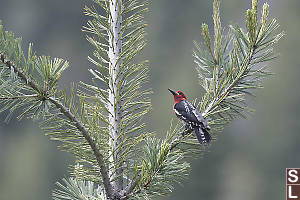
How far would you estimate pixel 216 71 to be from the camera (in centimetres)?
211

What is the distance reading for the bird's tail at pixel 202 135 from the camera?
194cm

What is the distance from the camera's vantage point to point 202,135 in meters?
1.95

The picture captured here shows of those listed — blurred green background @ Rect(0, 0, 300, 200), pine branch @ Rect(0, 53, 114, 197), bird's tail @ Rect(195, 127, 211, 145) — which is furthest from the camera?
blurred green background @ Rect(0, 0, 300, 200)

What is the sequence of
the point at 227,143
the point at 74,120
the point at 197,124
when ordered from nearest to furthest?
1. the point at 74,120
2. the point at 197,124
3. the point at 227,143

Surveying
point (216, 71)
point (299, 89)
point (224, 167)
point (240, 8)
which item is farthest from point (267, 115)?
point (216, 71)

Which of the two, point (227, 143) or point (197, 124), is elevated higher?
point (227, 143)

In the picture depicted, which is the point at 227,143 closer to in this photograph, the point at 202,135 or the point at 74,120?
the point at 202,135

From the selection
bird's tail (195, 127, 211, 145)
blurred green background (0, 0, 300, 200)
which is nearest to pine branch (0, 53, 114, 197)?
bird's tail (195, 127, 211, 145)

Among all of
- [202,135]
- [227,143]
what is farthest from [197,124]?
[227,143]

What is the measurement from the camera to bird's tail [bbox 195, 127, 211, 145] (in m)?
1.94

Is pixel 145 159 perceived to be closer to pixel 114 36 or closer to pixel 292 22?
pixel 114 36

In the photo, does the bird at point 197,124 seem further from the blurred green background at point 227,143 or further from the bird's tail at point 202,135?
the blurred green background at point 227,143

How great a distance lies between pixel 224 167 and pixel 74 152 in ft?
151

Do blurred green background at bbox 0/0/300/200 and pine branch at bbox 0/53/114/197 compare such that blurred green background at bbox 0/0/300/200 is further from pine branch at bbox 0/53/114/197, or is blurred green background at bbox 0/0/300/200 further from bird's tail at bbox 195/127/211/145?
pine branch at bbox 0/53/114/197
